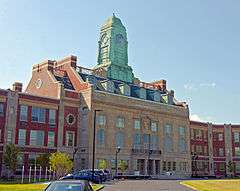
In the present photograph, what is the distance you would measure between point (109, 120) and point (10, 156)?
70.8ft

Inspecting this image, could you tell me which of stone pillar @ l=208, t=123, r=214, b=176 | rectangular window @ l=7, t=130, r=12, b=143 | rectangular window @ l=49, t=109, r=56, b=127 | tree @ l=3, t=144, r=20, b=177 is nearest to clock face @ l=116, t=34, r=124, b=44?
rectangular window @ l=49, t=109, r=56, b=127

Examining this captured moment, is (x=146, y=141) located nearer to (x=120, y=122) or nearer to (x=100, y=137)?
(x=120, y=122)

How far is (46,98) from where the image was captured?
66.2m

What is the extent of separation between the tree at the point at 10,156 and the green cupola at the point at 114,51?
1327 inches

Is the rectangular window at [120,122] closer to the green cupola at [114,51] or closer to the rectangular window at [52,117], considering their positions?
the rectangular window at [52,117]

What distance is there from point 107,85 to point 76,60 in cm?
833

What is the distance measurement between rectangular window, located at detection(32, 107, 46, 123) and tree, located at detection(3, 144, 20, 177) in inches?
330

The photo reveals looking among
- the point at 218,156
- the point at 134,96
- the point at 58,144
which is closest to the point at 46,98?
the point at 58,144

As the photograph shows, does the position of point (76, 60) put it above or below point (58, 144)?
above

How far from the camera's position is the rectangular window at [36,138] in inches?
2522

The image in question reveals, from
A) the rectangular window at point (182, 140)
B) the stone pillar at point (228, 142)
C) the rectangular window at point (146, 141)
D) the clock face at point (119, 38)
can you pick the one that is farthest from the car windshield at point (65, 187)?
the stone pillar at point (228, 142)

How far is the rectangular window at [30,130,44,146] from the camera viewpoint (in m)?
64.1

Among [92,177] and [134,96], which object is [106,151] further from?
[92,177]

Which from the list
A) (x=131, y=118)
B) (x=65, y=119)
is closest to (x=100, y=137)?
(x=65, y=119)
